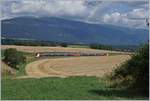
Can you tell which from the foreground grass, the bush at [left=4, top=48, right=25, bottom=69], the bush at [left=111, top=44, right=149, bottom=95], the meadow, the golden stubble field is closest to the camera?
the meadow

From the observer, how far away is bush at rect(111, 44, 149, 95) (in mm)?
16297

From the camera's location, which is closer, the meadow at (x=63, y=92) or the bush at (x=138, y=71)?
the meadow at (x=63, y=92)

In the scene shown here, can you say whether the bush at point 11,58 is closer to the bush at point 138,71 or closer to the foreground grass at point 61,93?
the foreground grass at point 61,93

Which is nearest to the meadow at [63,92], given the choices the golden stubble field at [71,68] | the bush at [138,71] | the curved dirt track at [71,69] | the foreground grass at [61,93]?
the foreground grass at [61,93]

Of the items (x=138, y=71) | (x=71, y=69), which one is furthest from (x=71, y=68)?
(x=138, y=71)

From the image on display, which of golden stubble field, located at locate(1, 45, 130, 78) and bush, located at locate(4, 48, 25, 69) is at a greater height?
bush, located at locate(4, 48, 25, 69)

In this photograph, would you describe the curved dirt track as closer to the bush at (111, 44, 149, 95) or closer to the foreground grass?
the bush at (111, 44, 149, 95)

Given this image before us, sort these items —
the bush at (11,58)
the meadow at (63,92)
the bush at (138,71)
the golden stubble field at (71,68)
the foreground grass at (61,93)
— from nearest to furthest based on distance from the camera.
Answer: the meadow at (63,92), the foreground grass at (61,93), the bush at (138,71), the golden stubble field at (71,68), the bush at (11,58)

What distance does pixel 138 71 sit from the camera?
54.8ft

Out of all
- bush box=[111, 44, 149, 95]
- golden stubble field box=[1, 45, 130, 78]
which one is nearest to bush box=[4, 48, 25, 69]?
golden stubble field box=[1, 45, 130, 78]

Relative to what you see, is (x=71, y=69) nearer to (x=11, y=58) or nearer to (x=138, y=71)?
(x=11, y=58)

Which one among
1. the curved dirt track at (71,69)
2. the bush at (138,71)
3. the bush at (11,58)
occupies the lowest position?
the curved dirt track at (71,69)

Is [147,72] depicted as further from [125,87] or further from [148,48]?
[125,87]

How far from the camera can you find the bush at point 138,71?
53.5ft
